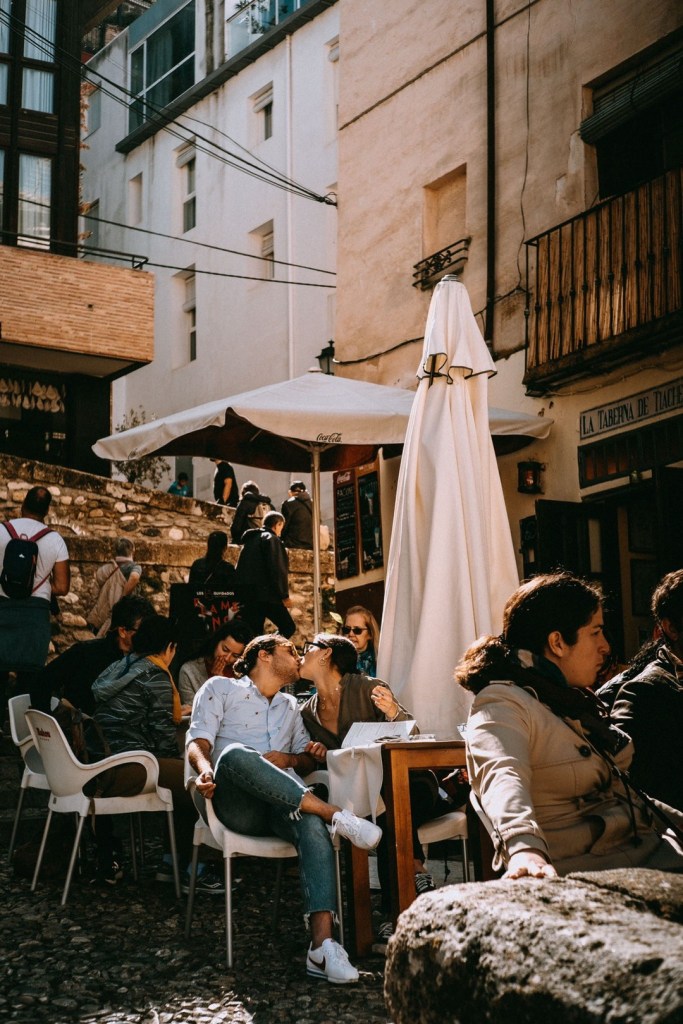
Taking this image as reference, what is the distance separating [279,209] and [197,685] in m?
19.0

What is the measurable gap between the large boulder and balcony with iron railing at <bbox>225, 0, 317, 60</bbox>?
26.1 metres

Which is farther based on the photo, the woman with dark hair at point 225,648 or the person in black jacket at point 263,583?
the person in black jacket at point 263,583

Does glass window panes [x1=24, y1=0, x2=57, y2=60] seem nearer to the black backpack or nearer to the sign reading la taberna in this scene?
the sign reading la taberna

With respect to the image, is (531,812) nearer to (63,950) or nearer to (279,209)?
(63,950)

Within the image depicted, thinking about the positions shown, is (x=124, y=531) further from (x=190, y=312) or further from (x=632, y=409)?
(x=190, y=312)

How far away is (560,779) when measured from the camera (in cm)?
408

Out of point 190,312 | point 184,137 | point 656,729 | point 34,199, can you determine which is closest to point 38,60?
point 34,199

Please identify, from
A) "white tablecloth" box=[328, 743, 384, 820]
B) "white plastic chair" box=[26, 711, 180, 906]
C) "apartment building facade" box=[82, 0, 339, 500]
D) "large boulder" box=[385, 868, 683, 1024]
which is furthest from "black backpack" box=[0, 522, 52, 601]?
"apartment building facade" box=[82, 0, 339, 500]

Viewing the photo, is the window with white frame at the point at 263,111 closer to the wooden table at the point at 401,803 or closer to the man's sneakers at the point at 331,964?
the wooden table at the point at 401,803

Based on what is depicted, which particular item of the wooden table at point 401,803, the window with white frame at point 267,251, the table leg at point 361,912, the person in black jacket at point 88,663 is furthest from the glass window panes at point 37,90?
the table leg at point 361,912

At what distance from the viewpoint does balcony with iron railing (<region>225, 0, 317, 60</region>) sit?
2756 cm

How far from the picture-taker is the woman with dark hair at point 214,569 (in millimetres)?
12188

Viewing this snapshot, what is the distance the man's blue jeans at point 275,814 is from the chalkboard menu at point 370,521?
9371 mm

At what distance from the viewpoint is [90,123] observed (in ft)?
111
